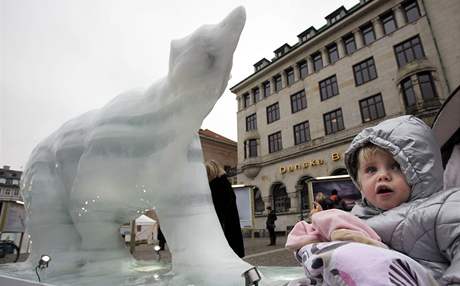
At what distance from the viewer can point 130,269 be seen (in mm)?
1861

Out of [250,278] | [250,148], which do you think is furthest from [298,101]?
[250,278]

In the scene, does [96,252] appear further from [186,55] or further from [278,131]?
[278,131]

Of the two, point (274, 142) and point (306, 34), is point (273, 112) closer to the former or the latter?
point (274, 142)

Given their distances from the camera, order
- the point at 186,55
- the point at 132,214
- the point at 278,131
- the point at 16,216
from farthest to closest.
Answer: the point at 278,131
the point at 16,216
the point at 132,214
the point at 186,55

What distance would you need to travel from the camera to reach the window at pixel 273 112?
635 inches

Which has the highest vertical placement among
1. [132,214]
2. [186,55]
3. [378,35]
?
[378,35]

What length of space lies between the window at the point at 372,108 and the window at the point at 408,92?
873 millimetres

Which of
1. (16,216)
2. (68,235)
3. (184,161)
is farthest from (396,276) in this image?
(16,216)

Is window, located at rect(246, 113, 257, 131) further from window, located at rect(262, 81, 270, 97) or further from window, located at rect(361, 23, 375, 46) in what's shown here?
window, located at rect(361, 23, 375, 46)

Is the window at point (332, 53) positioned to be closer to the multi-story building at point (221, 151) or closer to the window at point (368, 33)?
the window at point (368, 33)

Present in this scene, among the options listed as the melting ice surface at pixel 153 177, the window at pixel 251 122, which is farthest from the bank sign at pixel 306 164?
the melting ice surface at pixel 153 177

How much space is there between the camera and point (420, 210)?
83 cm

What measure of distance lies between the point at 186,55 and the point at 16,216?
651cm

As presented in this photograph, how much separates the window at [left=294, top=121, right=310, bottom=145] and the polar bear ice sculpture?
1299cm
